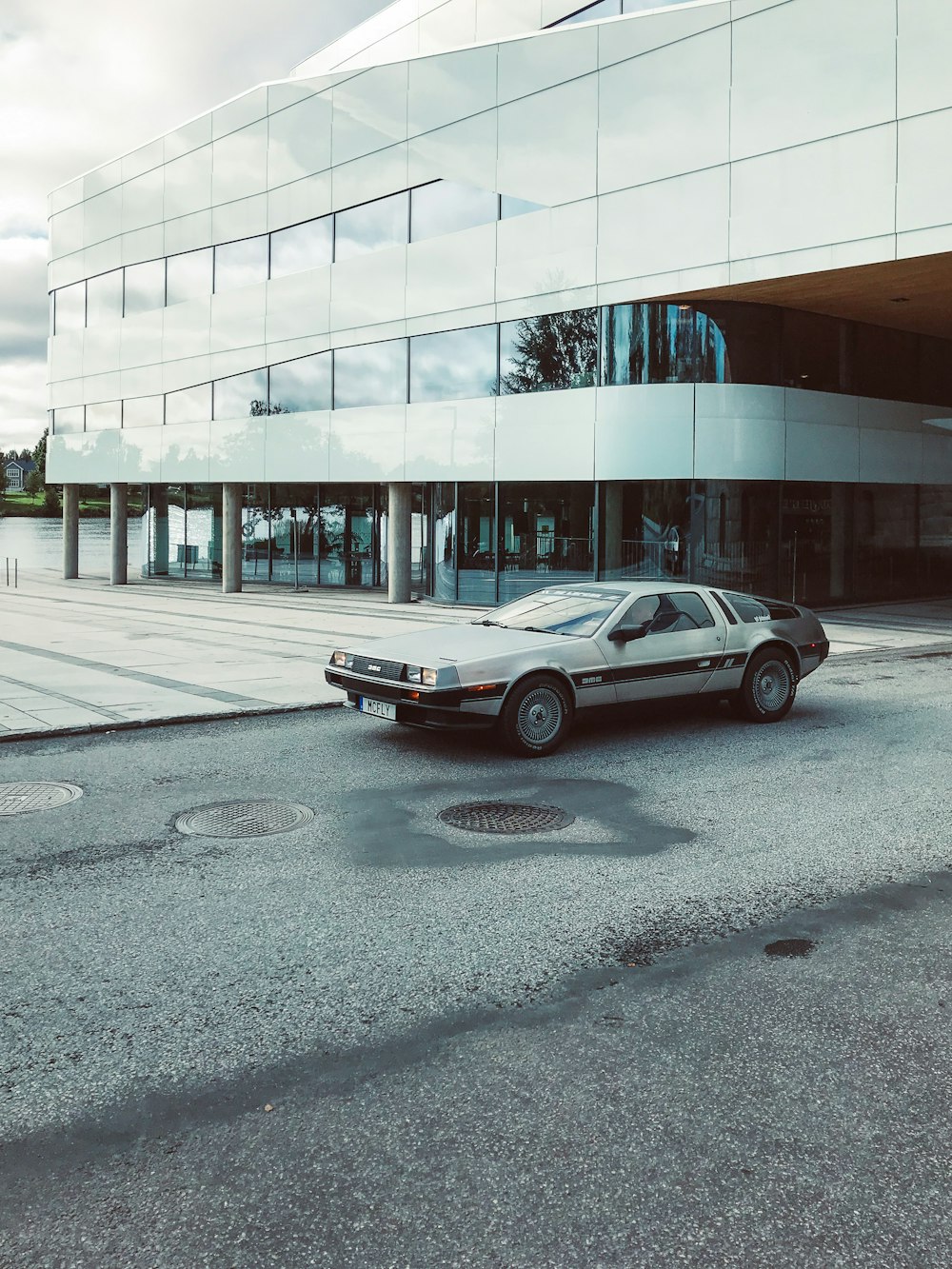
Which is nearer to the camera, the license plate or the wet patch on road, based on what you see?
the wet patch on road

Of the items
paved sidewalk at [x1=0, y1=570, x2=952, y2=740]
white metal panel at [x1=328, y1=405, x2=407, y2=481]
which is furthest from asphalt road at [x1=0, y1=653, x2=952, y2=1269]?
white metal panel at [x1=328, y1=405, x2=407, y2=481]

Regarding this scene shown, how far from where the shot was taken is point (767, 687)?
1075 centimetres

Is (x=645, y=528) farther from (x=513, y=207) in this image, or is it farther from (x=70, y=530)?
(x=70, y=530)

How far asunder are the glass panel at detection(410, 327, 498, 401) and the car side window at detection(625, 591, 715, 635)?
571 inches

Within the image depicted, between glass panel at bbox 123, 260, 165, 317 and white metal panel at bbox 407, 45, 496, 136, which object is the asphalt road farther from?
glass panel at bbox 123, 260, 165, 317

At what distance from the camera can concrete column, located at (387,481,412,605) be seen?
2661cm

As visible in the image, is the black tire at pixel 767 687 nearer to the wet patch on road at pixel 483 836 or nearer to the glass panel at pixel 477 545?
the wet patch on road at pixel 483 836

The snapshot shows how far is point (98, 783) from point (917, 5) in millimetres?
17165

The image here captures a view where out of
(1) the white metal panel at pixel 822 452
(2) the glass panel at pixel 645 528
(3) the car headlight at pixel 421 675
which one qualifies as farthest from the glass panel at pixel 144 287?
(3) the car headlight at pixel 421 675

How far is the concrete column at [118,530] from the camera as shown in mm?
36188

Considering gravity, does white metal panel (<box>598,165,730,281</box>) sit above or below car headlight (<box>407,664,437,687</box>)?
above

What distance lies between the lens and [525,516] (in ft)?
77.5

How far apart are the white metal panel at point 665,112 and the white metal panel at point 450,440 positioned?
5374 mm

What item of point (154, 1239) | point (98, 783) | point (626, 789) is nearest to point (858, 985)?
point (154, 1239)
